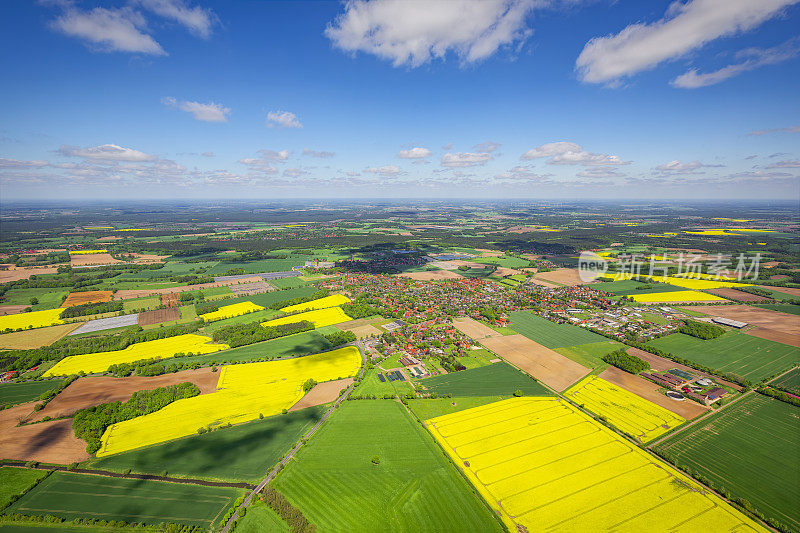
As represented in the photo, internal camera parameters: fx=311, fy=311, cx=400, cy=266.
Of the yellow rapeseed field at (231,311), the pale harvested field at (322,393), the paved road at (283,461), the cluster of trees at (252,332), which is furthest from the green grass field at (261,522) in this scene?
the yellow rapeseed field at (231,311)

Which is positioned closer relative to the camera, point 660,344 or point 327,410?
point 327,410

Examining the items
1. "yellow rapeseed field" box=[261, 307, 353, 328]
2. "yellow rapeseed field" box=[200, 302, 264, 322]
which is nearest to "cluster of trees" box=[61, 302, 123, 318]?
"yellow rapeseed field" box=[200, 302, 264, 322]

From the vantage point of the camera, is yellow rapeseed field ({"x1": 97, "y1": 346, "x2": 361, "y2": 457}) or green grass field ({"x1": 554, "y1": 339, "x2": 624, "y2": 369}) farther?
green grass field ({"x1": 554, "y1": 339, "x2": 624, "y2": 369})

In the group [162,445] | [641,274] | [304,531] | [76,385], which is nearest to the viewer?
[304,531]

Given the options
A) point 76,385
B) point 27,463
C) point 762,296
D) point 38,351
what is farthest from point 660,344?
point 38,351

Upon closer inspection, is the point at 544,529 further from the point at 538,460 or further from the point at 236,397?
the point at 236,397

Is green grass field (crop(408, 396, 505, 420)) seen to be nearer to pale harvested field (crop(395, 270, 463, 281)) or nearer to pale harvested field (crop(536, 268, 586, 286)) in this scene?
pale harvested field (crop(395, 270, 463, 281))

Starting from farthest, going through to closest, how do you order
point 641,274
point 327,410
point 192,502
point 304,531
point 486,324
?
point 641,274, point 486,324, point 327,410, point 192,502, point 304,531
